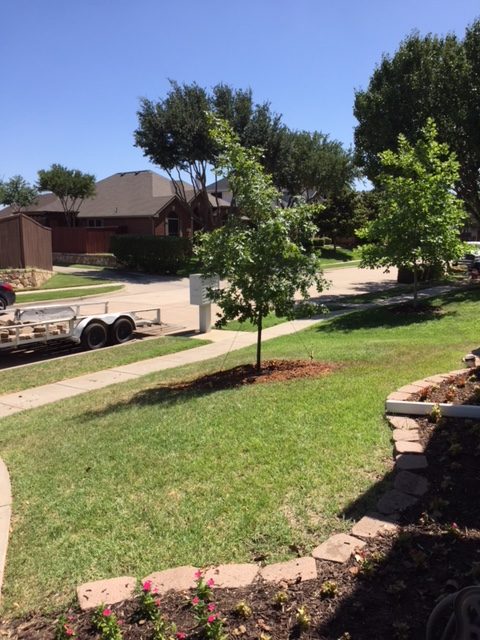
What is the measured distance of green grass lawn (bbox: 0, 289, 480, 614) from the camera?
11.2 feet

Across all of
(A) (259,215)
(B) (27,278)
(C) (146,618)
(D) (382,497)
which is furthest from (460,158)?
(C) (146,618)

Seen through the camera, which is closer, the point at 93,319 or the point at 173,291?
the point at 93,319

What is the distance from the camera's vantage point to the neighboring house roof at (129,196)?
4469cm

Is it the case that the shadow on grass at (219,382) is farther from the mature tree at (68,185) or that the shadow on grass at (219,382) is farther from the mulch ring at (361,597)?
the mature tree at (68,185)

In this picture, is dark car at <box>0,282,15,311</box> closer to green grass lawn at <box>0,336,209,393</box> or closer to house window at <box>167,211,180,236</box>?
green grass lawn at <box>0,336,209,393</box>

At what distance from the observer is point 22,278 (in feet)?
86.9

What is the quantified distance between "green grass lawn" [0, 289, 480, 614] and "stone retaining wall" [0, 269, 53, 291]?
782 inches

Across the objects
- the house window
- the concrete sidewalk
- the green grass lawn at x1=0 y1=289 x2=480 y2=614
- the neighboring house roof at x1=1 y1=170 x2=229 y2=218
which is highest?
the neighboring house roof at x1=1 y1=170 x2=229 y2=218

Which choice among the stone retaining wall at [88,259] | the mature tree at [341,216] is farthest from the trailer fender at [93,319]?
the mature tree at [341,216]

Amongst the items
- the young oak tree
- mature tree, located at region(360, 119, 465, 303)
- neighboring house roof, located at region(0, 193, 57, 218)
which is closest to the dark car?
mature tree, located at region(360, 119, 465, 303)

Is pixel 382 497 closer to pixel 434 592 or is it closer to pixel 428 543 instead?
pixel 428 543

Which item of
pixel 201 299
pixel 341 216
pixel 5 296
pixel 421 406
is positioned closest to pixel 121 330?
pixel 201 299

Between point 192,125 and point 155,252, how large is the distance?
7432 mm

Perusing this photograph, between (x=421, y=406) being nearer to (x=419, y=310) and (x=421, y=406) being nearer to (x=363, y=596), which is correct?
(x=363, y=596)
